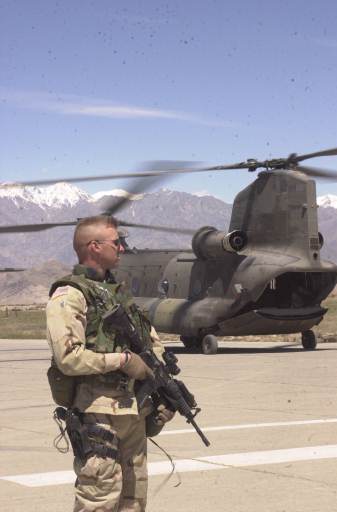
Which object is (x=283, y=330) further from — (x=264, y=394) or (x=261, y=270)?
(x=264, y=394)

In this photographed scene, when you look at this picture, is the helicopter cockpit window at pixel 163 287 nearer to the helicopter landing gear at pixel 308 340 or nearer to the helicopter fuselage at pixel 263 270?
the helicopter fuselage at pixel 263 270

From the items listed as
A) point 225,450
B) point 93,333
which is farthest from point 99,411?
point 225,450

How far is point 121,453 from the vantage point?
547 cm

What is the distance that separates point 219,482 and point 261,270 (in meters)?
16.4

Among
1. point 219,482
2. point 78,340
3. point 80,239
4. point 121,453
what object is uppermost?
point 80,239

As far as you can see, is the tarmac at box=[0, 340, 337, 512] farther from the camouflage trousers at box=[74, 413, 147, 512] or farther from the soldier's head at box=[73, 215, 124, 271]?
the soldier's head at box=[73, 215, 124, 271]

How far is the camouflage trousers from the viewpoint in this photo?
523cm

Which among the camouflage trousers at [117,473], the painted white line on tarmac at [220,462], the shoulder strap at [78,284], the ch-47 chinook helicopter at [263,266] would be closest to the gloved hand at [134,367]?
the camouflage trousers at [117,473]

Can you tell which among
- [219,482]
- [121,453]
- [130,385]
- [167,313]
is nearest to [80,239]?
[130,385]

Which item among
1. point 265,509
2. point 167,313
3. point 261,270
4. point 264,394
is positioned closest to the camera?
point 265,509

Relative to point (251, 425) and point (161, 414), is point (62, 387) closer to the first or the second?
point (161, 414)

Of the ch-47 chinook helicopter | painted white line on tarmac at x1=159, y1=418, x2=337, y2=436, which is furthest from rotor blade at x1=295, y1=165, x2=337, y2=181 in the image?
painted white line on tarmac at x1=159, y1=418, x2=337, y2=436

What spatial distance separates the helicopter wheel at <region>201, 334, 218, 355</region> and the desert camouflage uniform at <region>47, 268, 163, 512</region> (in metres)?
20.1

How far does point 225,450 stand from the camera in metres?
9.76
